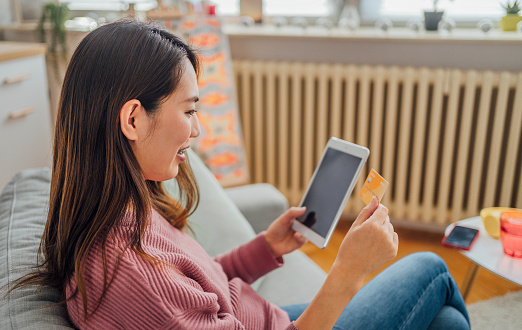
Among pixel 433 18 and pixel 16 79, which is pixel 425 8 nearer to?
pixel 433 18

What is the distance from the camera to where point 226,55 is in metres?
2.33

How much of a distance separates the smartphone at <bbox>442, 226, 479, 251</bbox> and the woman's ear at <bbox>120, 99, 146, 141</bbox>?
89cm

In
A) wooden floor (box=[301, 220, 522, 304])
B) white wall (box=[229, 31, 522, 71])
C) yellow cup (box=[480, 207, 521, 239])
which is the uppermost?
white wall (box=[229, 31, 522, 71])

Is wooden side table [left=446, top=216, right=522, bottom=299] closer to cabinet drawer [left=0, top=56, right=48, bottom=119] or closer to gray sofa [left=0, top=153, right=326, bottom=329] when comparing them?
gray sofa [left=0, top=153, right=326, bottom=329]

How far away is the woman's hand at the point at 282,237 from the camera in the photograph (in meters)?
1.13

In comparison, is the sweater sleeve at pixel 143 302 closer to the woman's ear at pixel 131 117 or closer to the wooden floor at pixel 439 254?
the woman's ear at pixel 131 117

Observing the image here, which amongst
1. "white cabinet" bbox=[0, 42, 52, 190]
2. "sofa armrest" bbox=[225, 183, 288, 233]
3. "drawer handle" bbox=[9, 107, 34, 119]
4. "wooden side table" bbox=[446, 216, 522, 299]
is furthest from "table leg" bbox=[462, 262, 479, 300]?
"drawer handle" bbox=[9, 107, 34, 119]

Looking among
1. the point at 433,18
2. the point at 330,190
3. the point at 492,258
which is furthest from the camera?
the point at 433,18

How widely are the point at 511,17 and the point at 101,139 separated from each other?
2.00 m

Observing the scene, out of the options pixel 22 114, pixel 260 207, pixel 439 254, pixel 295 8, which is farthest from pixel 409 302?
pixel 295 8

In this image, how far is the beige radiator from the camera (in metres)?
2.13

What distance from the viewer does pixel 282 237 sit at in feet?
3.74

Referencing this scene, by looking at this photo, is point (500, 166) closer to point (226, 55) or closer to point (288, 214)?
point (226, 55)

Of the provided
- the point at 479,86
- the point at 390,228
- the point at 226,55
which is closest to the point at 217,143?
the point at 226,55
